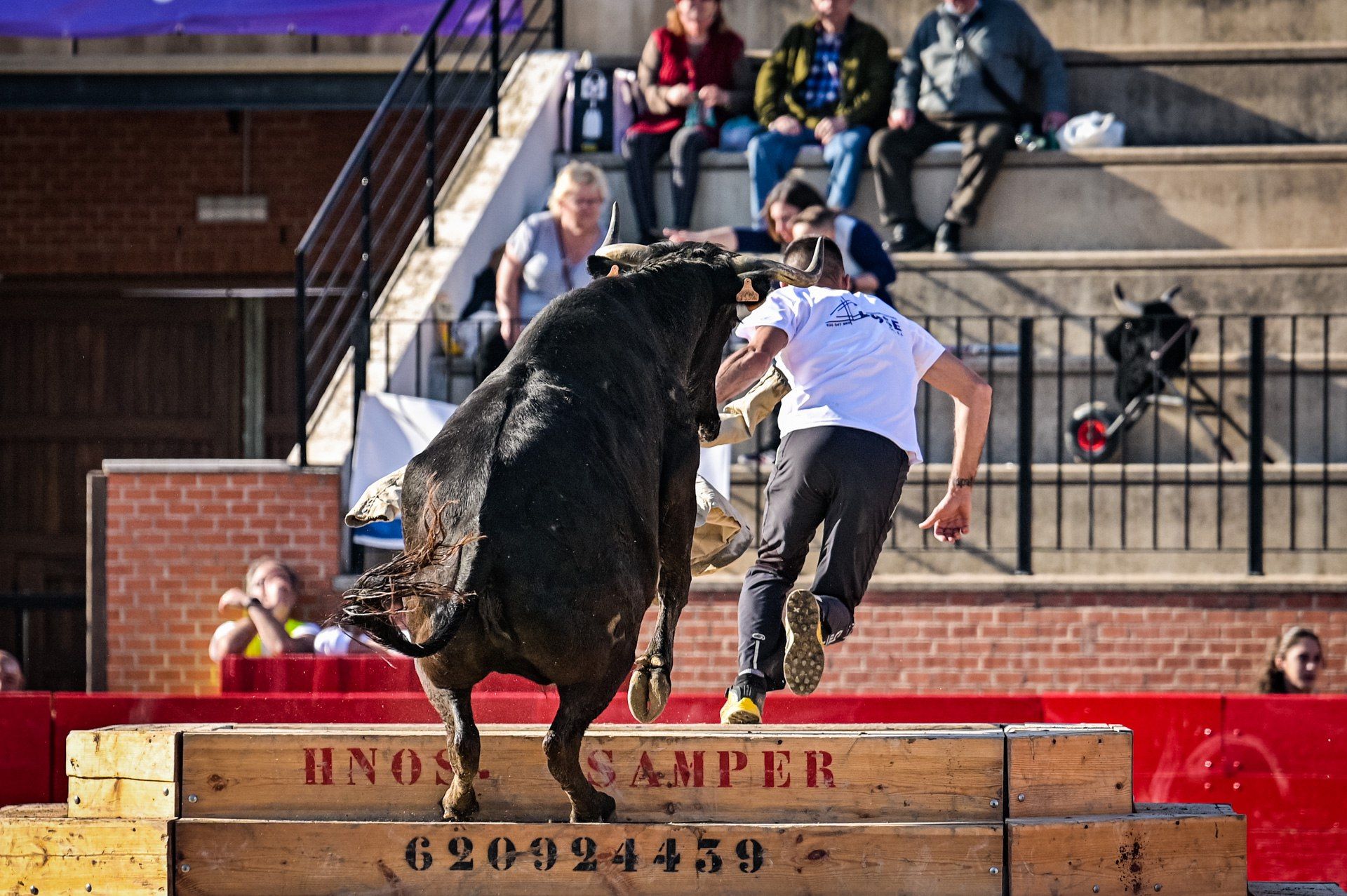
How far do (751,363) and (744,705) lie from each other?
3.87 ft

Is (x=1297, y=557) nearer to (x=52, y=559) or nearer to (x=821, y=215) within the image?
(x=821, y=215)

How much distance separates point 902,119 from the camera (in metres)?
12.5

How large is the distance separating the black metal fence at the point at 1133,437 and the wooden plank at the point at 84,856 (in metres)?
5.95

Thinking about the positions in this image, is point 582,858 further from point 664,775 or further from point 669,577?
point 669,577

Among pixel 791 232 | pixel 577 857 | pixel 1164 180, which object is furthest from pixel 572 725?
pixel 1164 180

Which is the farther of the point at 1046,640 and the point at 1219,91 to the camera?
the point at 1219,91

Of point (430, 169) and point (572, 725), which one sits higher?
point (430, 169)

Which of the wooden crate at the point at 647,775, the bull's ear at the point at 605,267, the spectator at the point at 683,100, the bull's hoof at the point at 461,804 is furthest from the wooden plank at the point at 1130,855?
the spectator at the point at 683,100

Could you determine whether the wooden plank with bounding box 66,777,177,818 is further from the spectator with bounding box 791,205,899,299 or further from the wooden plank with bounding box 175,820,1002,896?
the spectator with bounding box 791,205,899,299

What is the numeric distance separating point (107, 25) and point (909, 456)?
10002 mm

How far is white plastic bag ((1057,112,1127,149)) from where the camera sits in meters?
12.7

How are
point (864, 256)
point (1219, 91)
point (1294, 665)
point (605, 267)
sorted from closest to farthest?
point (605, 267)
point (1294, 665)
point (864, 256)
point (1219, 91)

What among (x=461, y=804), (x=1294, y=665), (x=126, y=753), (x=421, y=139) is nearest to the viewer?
(x=461, y=804)

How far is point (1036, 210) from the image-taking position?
12.7 metres
